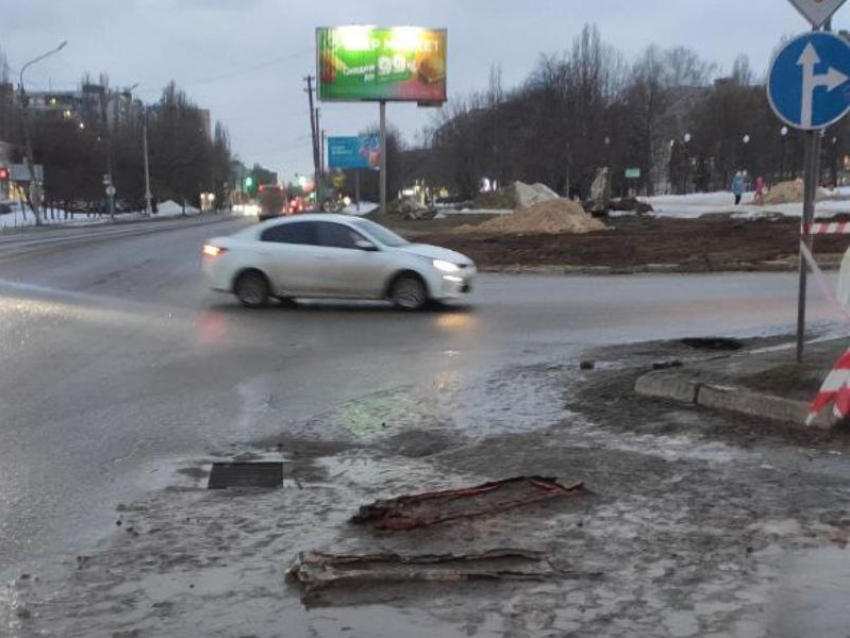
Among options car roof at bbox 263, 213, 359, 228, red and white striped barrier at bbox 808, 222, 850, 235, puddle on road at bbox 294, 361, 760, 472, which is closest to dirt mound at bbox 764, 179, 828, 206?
car roof at bbox 263, 213, 359, 228

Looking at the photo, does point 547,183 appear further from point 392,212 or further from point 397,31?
point 397,31

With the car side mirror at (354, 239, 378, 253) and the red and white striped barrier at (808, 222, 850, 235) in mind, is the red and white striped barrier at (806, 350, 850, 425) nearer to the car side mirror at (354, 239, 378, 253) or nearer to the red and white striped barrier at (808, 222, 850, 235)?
the red and white striped barrier at (808, 222, 850, 235)

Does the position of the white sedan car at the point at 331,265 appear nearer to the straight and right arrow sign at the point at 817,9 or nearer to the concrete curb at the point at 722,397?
the concrete curb at the point at 722,397

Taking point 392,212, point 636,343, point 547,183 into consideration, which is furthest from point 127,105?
point 636,343

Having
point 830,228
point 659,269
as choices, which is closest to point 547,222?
point 659,269

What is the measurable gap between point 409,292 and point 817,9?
7.99 metres

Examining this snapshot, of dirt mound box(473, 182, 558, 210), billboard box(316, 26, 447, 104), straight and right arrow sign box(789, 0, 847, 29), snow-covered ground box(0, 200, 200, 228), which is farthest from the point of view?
snow-covered ground box(0, 200, 200, 228)

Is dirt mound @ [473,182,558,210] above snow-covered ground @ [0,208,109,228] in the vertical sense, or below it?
above

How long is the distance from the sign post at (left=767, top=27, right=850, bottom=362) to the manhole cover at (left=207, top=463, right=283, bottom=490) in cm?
483

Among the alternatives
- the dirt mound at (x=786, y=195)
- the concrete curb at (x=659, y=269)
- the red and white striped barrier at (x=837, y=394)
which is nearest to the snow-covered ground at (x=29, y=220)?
the dirt mound at (x=786, y=195)

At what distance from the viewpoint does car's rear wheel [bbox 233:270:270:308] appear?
50.1 feet

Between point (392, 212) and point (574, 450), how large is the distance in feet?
169

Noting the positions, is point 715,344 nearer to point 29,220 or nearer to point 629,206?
point 629,206

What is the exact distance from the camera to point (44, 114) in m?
118
